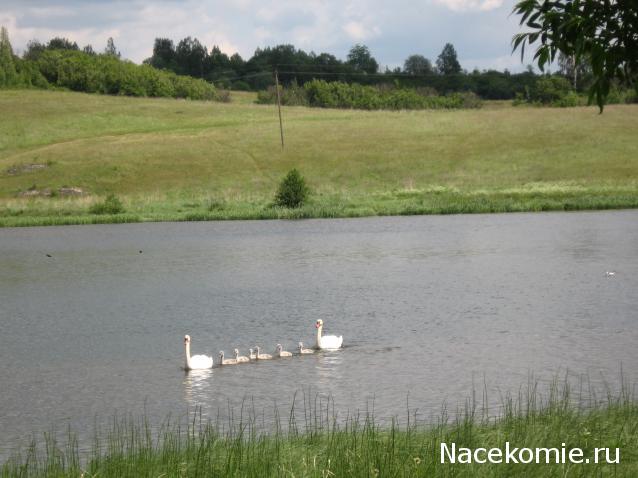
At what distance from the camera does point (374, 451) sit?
9.34 meters

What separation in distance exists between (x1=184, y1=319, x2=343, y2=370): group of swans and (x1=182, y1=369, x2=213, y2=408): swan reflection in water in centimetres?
13

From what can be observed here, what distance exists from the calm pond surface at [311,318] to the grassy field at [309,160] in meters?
17.3

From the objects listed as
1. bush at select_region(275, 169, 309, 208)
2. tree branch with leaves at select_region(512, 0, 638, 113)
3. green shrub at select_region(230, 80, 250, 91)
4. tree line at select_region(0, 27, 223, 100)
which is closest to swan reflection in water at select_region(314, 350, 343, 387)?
tree branch with leaves at select_region(512, 0, 638, 113)

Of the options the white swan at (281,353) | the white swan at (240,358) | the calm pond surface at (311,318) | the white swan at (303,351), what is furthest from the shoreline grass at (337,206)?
the white swan at (240,358)

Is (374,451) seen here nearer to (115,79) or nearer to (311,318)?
(311,318)

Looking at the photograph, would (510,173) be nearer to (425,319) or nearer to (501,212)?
(501,212)

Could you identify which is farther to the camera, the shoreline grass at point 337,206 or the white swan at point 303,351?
the shoreline grass at point 337,206

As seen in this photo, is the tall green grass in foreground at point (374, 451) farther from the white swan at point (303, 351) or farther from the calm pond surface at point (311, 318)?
the white swan at point (303, 351)

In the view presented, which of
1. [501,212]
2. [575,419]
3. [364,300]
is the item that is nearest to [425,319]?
[364,300]

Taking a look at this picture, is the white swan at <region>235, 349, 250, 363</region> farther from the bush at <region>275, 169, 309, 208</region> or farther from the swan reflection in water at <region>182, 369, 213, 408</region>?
the bush at <region>275, 169, 309, 208</region>

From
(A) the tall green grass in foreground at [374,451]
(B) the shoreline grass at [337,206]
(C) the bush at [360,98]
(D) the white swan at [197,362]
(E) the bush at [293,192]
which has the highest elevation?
(C) the bush at [360,98]

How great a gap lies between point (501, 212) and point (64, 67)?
332 ft

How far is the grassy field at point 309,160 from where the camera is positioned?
60.3 metres

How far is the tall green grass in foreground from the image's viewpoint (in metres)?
8.59
